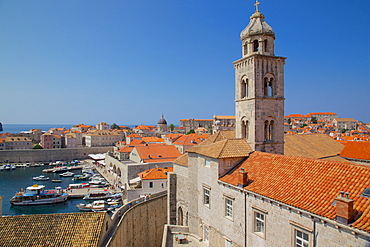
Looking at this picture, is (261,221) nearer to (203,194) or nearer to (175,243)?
(203,194)

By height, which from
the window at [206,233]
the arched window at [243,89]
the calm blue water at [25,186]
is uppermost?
the arched window at [243,89]

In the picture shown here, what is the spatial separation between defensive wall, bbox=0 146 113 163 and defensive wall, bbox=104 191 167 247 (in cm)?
5908

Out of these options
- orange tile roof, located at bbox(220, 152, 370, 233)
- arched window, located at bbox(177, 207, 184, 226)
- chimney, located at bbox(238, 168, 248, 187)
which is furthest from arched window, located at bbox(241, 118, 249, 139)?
arched window, located at bbox(177, 207, 184, 226)

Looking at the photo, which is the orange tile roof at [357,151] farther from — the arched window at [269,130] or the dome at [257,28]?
the dome at [257,28]

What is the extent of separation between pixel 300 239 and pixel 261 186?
8.40ft

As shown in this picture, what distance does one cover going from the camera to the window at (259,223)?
1045 centimetres

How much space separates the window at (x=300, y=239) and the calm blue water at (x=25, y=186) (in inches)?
1211

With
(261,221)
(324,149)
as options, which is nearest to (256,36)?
(261,221)

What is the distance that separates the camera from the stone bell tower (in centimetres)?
1639

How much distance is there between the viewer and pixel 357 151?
2481 cm

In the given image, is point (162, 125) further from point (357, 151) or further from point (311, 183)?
point (311, 183)

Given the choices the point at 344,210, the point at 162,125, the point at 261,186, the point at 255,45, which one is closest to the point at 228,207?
the point at 261,186

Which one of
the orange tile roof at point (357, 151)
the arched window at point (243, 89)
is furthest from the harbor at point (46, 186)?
the orange tile roof at point (357, 151)

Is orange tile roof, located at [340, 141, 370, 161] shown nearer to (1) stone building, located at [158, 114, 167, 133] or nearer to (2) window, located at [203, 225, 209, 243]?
(2) window, located at [203, 225, 209, 243]
